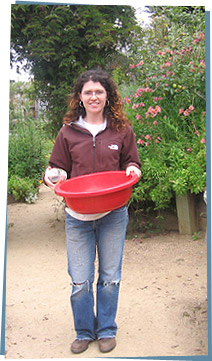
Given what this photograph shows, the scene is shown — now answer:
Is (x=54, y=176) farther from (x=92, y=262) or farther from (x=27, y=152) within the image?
(x=27, y=152)

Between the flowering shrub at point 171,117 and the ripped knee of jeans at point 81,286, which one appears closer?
the ripped knee of jeans at point 81,286

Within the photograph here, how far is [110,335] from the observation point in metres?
2.21

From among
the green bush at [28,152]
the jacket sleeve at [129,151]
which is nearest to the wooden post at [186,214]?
the jacket sleeve at [129,151]

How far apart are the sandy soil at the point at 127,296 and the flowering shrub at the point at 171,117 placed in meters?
0.54

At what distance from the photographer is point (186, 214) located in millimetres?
3576

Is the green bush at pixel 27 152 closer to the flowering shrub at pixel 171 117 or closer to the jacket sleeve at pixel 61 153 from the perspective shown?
the flowering shrub at pixel 171 117

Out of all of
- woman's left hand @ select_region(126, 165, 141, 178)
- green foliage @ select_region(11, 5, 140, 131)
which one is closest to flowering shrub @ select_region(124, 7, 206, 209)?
green foliage @ select_region(11, 5, 140, 131)

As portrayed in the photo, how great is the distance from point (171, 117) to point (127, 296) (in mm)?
1565

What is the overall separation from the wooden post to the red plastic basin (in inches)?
62.6

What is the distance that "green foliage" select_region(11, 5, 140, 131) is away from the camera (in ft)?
9.44

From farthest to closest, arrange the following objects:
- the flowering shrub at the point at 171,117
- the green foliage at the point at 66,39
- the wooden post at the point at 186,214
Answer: the wooden post at the point at 186,214 < the flowering shrub at the point at 171,117 < the green foliage at the point at 66,39

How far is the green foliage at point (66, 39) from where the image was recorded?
2877 millimetres

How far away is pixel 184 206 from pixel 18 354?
6.27 feet

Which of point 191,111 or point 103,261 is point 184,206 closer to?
point 191,111
